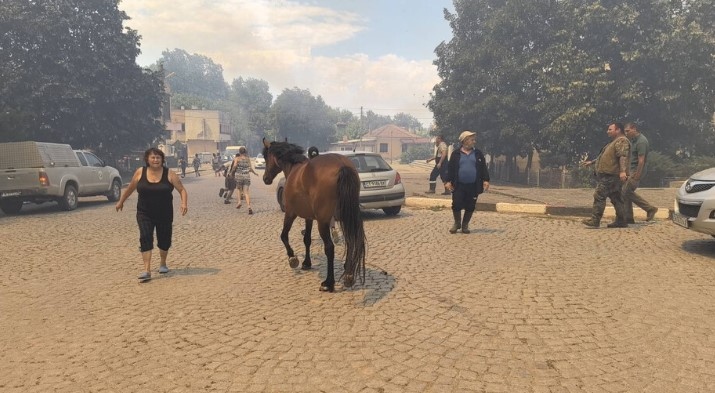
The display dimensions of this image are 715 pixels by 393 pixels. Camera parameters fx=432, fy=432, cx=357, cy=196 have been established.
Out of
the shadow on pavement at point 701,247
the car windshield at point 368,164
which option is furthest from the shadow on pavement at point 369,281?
the shadow on pavement at point 701,247

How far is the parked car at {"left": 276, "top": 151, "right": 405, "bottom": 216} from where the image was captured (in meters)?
10.6

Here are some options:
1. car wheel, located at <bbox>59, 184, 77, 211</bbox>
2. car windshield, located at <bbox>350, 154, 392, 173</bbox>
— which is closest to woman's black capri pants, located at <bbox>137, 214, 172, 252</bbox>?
car windshield, located at <bbox>350, 154, 392, 173</bbox>

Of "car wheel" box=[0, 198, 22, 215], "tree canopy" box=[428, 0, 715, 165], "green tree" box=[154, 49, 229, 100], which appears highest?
"green tree" box=[154, 49, 229, 100]

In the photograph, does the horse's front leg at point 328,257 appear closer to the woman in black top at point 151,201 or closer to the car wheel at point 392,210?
the woman in black top at point 151,201

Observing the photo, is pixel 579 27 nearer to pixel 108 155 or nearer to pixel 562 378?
pixel 562 378

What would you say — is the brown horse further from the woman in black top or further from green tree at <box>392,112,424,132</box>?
green tree at <box>392,112,424,132</box>

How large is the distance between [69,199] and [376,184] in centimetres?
1003

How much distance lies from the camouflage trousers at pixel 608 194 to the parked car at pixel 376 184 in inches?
175

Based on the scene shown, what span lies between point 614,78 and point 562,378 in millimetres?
25780

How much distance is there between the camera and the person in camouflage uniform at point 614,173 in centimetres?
832

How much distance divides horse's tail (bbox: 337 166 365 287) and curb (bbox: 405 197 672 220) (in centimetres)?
778

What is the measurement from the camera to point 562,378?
3201 millimetres

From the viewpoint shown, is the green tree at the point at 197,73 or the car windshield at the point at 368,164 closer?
the car windshield at the point at 368,164

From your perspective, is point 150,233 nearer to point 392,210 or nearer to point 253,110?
point 392,210
